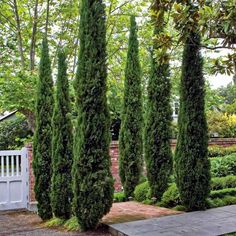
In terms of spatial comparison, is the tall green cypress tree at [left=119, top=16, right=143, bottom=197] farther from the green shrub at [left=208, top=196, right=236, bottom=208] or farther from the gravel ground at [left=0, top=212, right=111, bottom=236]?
the gravel ground at [left=0, top=212, right=111, bottom=236]

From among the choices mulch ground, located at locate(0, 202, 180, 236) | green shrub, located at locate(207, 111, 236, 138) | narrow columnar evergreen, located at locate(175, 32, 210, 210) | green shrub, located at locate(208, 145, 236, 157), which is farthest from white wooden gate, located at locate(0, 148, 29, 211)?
green shrub, located at locate(207, 111, 236, 138)

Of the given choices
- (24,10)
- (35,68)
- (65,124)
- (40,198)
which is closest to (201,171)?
(65,124)

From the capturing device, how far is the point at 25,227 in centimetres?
618

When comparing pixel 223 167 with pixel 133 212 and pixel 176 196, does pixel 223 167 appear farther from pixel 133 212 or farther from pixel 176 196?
pixel 133 212

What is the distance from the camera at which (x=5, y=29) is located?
10.4 meters

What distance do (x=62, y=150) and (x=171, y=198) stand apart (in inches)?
99.0

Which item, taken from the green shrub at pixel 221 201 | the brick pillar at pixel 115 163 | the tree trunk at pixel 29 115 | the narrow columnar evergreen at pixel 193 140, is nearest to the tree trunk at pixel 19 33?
the tree trunk at pixel 29 115

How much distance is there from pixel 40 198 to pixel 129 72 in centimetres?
364

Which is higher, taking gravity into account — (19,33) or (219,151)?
(19,33)

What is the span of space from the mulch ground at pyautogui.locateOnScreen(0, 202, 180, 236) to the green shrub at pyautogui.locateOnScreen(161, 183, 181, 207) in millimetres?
246

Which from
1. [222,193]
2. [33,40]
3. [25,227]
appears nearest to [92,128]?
[25,227]

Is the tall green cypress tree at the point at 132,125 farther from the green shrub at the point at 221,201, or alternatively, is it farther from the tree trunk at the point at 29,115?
the tree trunk at the point at 29,115

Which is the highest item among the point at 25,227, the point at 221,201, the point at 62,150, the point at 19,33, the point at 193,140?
the point at 19,33

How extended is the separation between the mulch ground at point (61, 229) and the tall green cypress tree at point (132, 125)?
33.8 inches
